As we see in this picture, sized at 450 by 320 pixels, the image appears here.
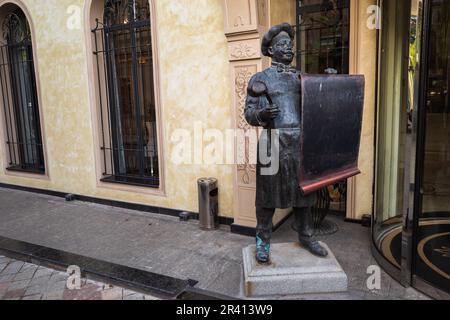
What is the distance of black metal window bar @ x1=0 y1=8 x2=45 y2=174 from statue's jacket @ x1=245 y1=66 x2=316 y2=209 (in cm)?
567

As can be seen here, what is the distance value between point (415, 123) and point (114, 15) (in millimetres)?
4877

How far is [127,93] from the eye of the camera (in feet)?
19.7

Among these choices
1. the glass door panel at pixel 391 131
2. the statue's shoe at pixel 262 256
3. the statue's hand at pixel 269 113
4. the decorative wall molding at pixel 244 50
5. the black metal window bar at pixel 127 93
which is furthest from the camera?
the black metal window bar at pixel 127 93

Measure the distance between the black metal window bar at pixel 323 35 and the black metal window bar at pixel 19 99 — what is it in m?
5.37

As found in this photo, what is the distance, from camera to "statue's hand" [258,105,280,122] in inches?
112

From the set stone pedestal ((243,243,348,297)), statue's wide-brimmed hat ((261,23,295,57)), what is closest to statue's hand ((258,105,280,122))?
statue's wide-brimmed hat ((261,23,295,57))

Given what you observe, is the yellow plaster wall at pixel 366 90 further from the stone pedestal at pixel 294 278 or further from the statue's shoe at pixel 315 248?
the stone pedestal at pixel 294 278

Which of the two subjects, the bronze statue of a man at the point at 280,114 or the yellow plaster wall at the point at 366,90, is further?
the yellow plaster wall at the point at 366,90

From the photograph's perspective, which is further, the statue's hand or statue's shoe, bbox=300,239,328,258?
statue's shoe, bbox=300,239,328,258

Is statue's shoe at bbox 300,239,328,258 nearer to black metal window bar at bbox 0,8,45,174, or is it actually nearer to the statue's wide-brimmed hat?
the statue's wide-brimmed hat

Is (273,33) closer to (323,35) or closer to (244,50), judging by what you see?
(244,50)

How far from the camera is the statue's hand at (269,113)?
284cm

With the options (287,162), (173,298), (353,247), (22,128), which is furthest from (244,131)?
(22,128)

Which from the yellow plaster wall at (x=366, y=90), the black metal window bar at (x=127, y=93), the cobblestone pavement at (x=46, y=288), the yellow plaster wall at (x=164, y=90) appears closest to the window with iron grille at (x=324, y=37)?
the yellow plaster wall at (x=366, y=90)
